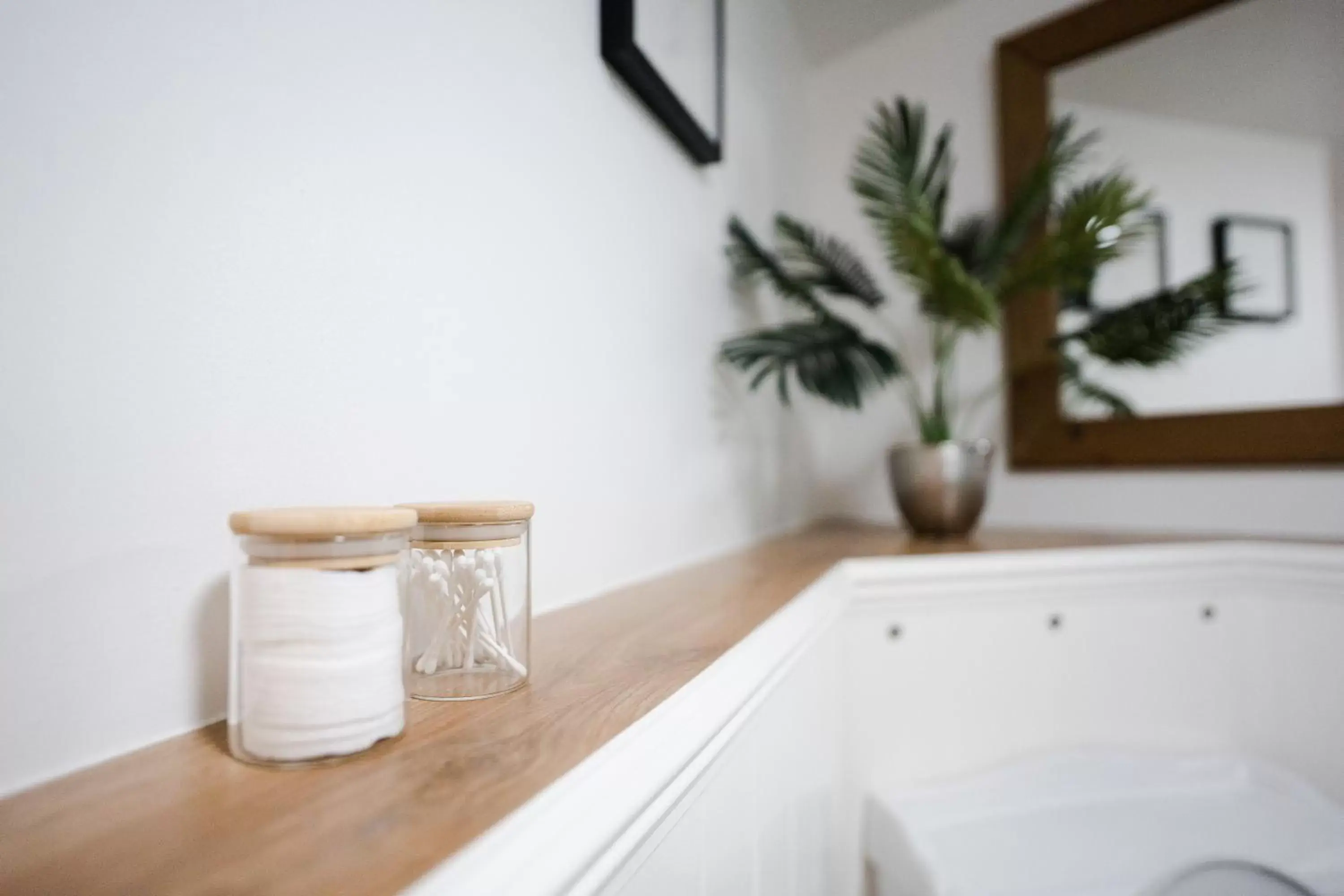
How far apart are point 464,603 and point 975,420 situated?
5.08 ft

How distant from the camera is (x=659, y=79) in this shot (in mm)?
831

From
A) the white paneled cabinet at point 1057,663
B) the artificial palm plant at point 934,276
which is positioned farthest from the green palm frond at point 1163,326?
the white paneled cabinet at point 1057,663

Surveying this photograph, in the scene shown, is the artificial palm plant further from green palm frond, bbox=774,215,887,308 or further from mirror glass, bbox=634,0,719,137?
mirror glass, bbox=634,0,719,137

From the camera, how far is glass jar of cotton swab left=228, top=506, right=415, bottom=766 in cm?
29

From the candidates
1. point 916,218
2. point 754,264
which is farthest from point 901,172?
point 754,264

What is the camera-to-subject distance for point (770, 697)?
546 mm

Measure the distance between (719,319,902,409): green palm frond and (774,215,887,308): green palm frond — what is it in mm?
92

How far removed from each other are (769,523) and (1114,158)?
44.7 inches

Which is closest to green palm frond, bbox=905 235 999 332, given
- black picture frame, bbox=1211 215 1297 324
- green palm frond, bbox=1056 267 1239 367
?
green palm frond, bbox=1056 267 1239 367

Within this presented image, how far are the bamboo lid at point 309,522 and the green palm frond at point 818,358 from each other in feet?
2.70

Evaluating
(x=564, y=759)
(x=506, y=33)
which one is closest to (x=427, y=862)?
(x=564, y=759)

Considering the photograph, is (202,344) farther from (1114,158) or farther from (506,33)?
(1114,158)

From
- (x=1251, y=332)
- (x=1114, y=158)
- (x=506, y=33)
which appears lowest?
(x=1251, y=332)

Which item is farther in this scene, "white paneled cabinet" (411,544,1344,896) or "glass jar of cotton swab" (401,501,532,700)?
"white paneled cabinet" (411,544,1344,896)
